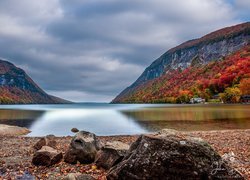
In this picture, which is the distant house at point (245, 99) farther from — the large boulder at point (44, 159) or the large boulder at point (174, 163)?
the large boulder at point (174, 163)

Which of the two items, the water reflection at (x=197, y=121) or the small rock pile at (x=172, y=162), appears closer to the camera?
the small rock pile at (x=172, y=162)

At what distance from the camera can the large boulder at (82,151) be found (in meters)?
18.0

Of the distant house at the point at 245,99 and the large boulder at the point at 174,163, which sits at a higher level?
the distant house at the point at 245,99

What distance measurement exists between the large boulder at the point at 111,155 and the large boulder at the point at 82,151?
5.21 feet

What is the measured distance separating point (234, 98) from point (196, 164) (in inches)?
7441

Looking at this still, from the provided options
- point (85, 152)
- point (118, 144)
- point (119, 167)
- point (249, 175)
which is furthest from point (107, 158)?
point (249, 175)

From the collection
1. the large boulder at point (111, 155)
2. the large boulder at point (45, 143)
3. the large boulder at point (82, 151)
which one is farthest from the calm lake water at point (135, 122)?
the large boulder at point (111, 155)

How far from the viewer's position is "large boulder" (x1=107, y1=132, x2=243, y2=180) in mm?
11492

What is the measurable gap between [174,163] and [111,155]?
5.26 m

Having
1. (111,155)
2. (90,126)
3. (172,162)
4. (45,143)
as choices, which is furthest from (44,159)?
(90,126)

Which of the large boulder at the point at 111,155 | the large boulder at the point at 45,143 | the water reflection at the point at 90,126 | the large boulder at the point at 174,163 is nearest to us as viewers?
the large boulder at the point at 174,163

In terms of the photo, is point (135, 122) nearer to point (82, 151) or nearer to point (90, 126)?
point (90, 126)

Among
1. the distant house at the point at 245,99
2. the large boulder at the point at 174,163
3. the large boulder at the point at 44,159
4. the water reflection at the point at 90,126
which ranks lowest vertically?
the water reflection at the point at 90,126

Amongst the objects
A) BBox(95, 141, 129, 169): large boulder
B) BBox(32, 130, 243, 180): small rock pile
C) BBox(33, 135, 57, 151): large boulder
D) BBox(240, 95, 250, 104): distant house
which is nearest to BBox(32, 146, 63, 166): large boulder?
BBox(95, 141, 129, 169): large boulder
